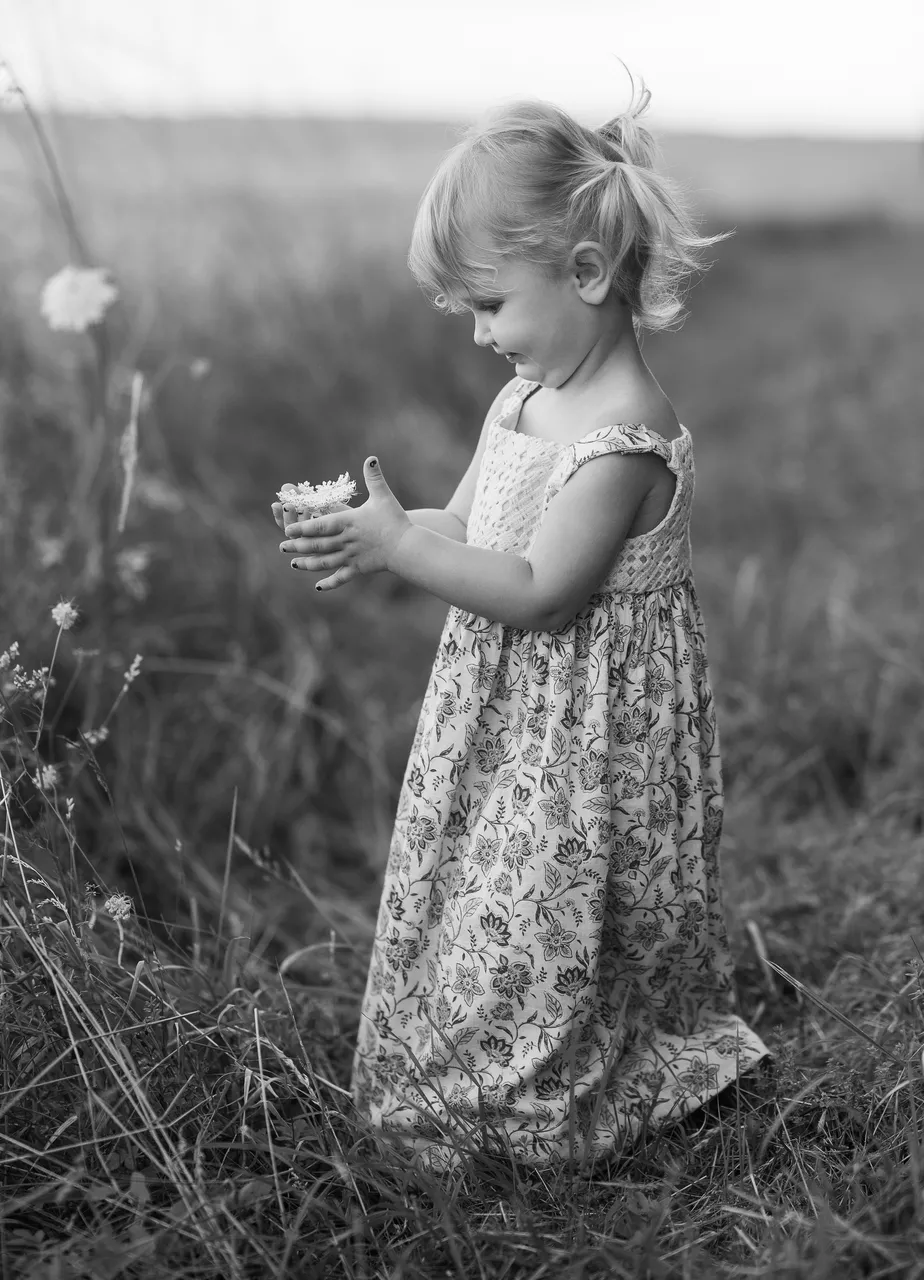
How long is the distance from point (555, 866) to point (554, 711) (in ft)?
0.69

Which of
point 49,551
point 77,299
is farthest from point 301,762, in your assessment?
point 77,299

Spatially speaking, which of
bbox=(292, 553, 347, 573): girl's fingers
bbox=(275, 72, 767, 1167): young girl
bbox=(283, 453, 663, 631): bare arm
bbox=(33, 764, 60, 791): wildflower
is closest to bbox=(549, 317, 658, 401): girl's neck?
bbox=(275, 72, 767, 1167): young girl

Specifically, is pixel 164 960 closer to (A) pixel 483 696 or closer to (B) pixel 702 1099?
(A) pixel 483 696

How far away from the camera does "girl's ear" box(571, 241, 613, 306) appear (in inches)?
56.6

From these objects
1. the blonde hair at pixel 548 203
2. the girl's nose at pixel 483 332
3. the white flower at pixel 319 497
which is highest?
the blonde hair at pixel 548 203

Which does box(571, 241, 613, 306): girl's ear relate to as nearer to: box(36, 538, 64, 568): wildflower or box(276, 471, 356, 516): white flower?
box(276, 471, 356, 516): white flower

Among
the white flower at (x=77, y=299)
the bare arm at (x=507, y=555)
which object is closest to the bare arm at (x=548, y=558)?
the bare arm at (x=507, y=555)

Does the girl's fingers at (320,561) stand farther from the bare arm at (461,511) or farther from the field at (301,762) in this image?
the field at (301,762)

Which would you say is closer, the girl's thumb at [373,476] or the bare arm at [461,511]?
the girl's thumb at [373,476]

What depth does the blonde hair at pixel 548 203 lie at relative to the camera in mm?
1412

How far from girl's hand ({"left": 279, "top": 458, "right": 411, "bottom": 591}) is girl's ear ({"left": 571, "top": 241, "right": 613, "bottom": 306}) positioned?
34cm

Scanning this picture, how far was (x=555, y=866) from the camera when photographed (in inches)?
61.8

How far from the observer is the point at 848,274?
36.2 ft

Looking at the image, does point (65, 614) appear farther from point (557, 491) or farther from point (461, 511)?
point (557, 491)
